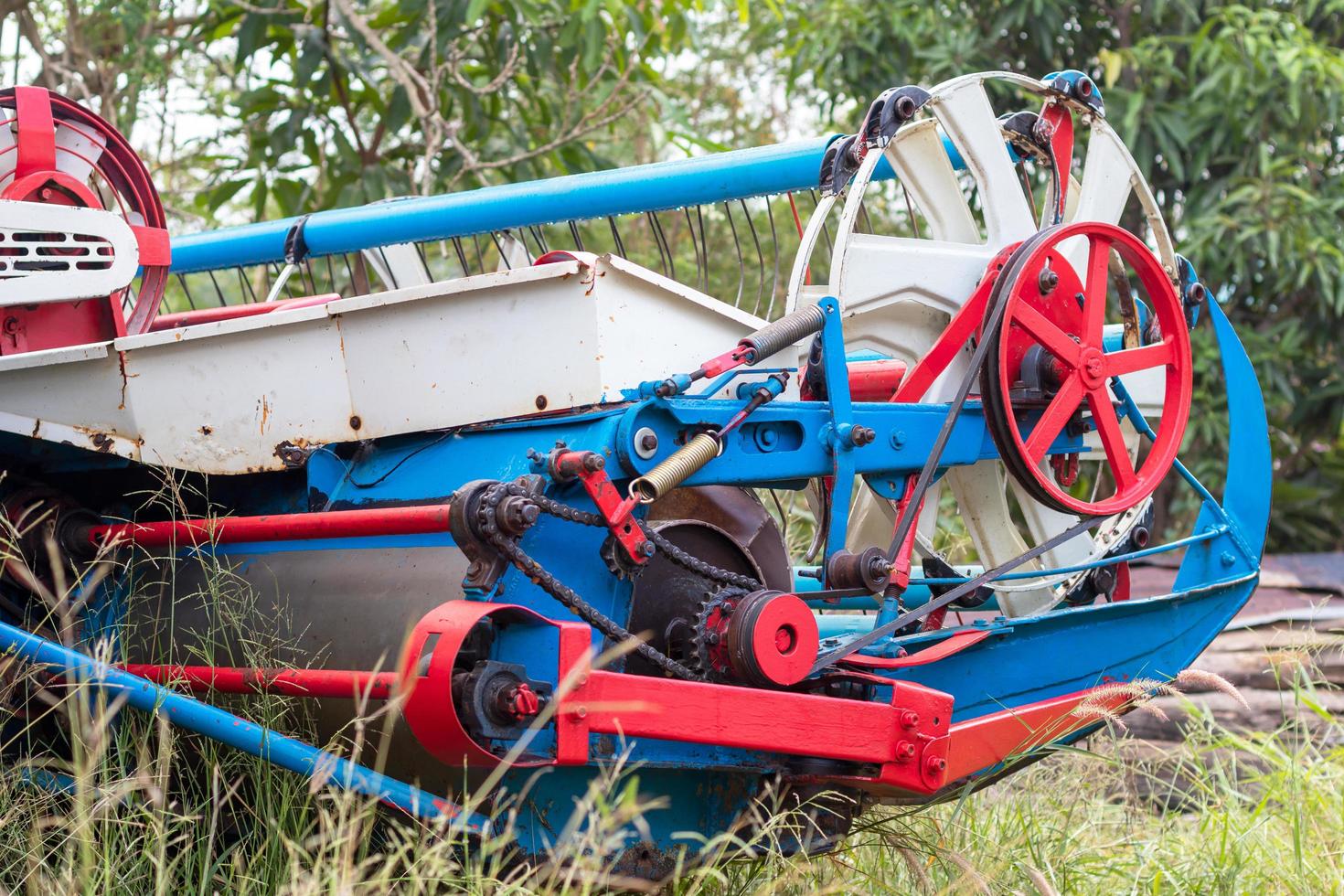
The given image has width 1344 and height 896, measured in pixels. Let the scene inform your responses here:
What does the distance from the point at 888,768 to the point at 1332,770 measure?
2.28 m

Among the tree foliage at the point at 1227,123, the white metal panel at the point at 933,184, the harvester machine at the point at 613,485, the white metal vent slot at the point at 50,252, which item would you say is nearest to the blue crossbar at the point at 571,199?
the harvester machine at the point at 613,485

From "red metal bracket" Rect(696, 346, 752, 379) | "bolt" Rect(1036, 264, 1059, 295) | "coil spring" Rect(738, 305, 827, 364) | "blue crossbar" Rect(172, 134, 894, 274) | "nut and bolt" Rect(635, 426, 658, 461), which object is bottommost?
"nut and bolt" Rect(635, 426, 658, 461)

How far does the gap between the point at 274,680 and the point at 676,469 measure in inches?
31.1

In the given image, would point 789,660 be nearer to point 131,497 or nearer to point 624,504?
point 624,504

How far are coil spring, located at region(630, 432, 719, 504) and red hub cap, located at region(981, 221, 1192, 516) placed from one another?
73cm

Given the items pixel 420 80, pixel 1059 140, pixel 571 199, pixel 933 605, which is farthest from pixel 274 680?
pixel 420 80

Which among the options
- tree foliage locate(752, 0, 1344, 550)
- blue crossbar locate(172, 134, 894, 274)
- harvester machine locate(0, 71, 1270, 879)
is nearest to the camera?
harvester machine locate(0, 71, 1270, 879)

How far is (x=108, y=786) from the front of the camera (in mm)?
2457

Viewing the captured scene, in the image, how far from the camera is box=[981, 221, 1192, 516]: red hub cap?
3.06 m

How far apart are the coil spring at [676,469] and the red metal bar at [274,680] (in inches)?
21.3

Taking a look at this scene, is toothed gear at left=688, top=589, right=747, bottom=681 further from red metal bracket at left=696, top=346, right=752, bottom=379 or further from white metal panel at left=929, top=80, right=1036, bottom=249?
white metal panel at left=929, top=80, right=1036, bottom=249

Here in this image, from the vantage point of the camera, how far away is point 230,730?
95.9 inches

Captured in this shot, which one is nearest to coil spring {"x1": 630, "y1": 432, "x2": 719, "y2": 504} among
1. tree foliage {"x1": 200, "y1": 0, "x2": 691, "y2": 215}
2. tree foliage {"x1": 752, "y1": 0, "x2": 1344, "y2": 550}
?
tree foliage {"x1": 200, "y1": 0, "x2": 691, "y2": 215}

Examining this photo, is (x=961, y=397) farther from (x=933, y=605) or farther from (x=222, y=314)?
(x=222, y=314)
